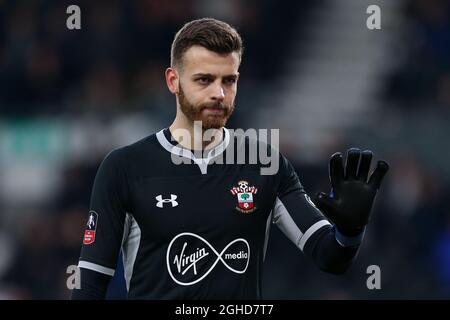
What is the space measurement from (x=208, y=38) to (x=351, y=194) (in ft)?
3.19

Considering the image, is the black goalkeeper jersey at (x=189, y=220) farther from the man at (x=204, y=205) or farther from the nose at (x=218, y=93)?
the nose at (x=218, y=93)

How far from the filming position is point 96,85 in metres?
12.1

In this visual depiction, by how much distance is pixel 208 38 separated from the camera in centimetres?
452

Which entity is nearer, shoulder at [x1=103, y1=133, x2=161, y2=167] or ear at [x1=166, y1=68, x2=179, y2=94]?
shoulder at [x1=103, y1=133, x2=161, y2=167]

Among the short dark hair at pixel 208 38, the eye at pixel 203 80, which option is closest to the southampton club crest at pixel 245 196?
the eye at pixel 203 80

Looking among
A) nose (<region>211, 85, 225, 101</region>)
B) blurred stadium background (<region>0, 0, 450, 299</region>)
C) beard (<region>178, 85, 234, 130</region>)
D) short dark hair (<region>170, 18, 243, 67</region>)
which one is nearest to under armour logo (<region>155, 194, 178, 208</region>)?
beard (<region>178, 85, 234, 130</region>)

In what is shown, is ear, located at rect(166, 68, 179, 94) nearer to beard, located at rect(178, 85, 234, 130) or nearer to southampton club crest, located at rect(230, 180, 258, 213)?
beard, located at rect(178, 85, 234, 130)

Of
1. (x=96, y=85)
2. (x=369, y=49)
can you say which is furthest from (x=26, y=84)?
(x=369, y=49)

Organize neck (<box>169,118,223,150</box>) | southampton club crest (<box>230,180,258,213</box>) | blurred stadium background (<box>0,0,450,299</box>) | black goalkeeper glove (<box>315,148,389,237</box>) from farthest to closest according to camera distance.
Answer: blurred stadium background (<box>0,0,450,299</box>), neck (<box>169,118,223,150</box>), southampton club crest (<box>230,180,258,213</box>), black goalkeeper glove (<box>315,148,389,237</box>)

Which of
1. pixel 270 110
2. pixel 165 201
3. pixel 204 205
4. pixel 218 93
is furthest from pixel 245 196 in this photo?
pixel 270 110

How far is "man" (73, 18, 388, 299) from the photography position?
14.4 ft

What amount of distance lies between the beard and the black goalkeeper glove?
0.54m

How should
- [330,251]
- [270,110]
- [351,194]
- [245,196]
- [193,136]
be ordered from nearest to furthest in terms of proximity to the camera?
[351,194] < [330,251] < [245,196] < [193,136] < [270,110]

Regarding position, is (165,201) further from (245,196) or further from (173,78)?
(173,78)
